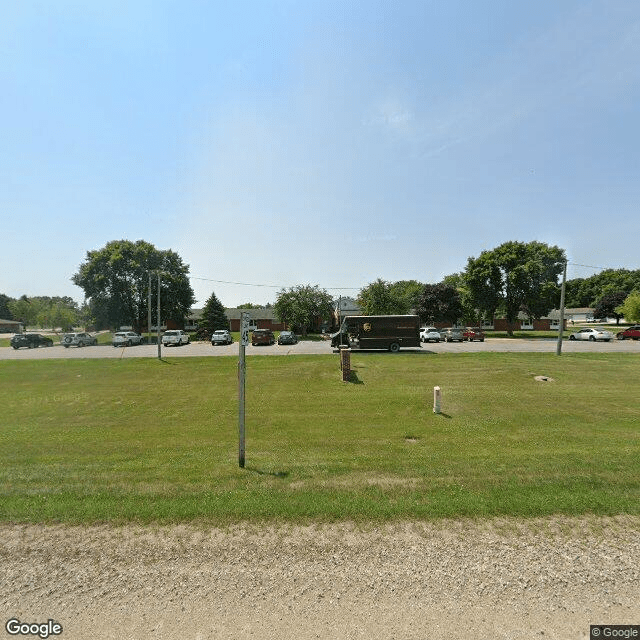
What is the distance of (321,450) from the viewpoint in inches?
251

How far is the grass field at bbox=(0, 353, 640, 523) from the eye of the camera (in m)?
4.33

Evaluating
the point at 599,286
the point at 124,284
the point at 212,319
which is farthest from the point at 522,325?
the point at 124,284

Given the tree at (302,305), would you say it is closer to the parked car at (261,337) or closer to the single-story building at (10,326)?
the parked car at (261,337)

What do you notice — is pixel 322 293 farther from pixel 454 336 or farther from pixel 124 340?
pixel 124 340

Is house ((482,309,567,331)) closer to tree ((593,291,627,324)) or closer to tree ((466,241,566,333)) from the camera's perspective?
tree ((466,241,566,333))

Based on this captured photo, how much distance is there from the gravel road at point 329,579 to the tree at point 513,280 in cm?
5001

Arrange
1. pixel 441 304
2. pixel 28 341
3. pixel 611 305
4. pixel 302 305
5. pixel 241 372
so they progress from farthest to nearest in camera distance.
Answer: pixel 611 305
pixel 441 304
pixel 302 305
pixel 28 341
pixel 241 372

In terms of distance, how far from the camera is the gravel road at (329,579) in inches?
104

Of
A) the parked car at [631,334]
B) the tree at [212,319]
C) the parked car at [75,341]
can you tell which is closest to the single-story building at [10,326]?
the parked car at [75,341]

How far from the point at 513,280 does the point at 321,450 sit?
5000cm

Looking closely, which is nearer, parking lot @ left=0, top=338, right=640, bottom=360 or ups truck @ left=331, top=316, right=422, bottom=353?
ups truck @ left=331, top=316, right=422, bottom=353

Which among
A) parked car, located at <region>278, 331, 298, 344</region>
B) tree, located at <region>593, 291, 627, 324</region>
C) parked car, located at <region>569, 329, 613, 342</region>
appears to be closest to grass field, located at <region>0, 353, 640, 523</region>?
parked car, located at <region>278, 331, 298, 344</region>

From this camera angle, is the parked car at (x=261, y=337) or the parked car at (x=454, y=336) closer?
the parked car at (x=261, y=337)

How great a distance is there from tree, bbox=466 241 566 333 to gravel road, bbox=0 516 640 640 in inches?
1969
